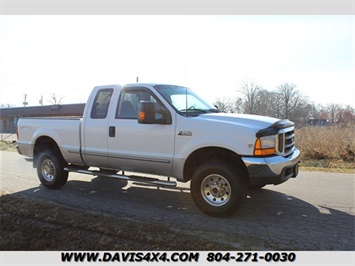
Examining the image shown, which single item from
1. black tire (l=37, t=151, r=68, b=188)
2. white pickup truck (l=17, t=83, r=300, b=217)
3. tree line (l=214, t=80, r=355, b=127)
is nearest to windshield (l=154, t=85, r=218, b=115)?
white pickup truck (l=17, t=83, r=300, b=217)

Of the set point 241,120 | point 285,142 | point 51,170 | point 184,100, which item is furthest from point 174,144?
point 51,170

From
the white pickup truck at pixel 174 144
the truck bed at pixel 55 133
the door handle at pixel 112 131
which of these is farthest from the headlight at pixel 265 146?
the truck bed at pixel 55 133

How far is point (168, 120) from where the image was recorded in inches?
193

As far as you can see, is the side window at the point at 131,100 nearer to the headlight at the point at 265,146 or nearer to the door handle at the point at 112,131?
the door handle at the point at 112,131

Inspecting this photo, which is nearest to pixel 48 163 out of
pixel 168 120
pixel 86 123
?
pixel 86 123

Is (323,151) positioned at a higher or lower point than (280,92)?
lower

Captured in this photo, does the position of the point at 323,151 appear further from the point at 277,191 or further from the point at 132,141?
the point at 132,141

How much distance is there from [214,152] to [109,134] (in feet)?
6.87

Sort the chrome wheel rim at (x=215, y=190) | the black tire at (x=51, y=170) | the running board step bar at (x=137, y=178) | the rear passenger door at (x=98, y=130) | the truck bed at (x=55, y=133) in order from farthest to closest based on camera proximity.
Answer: the black tire at (x=51, y=170) < the truck bed at (x=55, y=133) < the rear passenger door at (x=98, y=130) < the running board step bar at (x=137, y=178) < the chrome wheel rim at (x=215, y=190)

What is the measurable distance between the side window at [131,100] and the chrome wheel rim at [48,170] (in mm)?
2174

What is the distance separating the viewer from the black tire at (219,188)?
4.38 m

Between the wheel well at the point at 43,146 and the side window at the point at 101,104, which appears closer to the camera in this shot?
the side window at the point at 101,104

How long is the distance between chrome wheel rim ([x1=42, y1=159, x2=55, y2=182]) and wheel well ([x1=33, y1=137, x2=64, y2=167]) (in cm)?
30

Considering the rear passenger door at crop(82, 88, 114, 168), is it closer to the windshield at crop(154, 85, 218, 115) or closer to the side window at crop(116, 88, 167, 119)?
the side window at crop(116, 88, 167, 119)
